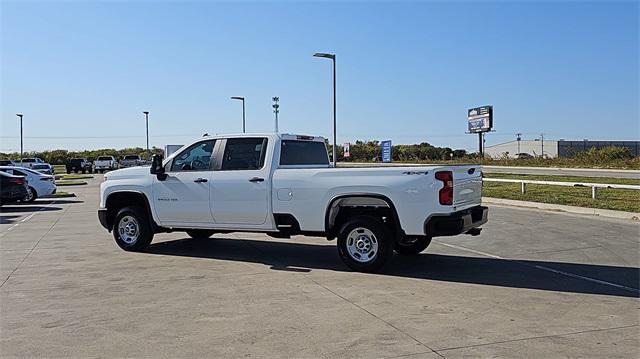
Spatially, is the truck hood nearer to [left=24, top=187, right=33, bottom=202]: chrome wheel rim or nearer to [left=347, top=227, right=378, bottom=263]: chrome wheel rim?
[left=347, top=227, right=378, bottom=263]: chrome wheel rim

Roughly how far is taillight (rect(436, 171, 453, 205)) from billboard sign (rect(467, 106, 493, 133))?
6742cm

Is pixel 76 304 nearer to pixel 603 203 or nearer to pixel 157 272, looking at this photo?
pixel 157 272

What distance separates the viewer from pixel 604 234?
12.6 m

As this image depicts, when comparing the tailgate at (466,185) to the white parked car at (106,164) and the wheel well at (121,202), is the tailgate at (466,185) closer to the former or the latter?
the wheel well at (121,202)

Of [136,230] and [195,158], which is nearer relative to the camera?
[195,158]

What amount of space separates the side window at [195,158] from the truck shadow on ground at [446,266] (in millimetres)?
1494

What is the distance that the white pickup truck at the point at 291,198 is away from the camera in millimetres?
8180

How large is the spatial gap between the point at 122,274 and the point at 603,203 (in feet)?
48.2

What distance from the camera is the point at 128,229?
35.0ft

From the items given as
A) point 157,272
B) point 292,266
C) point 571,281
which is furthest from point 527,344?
point 157,272

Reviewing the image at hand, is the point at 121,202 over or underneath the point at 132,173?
underneath

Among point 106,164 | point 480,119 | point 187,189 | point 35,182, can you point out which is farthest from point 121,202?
point 480,119

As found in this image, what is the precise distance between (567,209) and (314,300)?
1319cm

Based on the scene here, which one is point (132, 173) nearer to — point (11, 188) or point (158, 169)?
point (158, 169)
